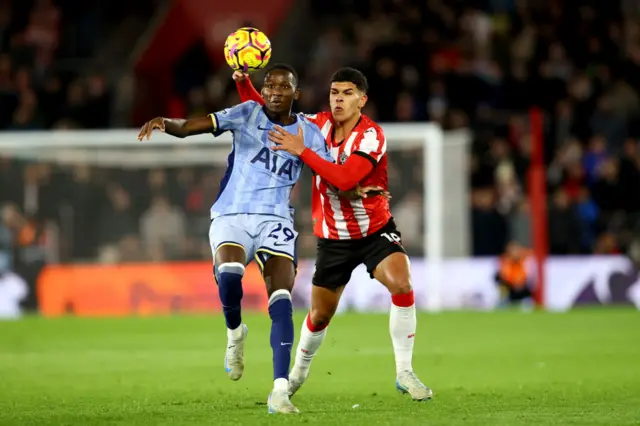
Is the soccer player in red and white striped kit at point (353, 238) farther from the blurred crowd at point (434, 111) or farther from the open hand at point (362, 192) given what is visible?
the blurred crowd at point (434, 111)

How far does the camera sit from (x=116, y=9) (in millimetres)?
24359

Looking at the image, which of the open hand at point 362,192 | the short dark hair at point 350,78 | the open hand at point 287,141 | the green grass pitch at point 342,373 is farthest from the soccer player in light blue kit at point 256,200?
the green grass pitch at point 342,373

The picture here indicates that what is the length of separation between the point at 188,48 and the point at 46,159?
461cm

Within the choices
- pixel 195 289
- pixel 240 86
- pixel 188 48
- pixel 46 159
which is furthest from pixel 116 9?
pixel 240 86

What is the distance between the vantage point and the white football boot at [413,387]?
25.8ft

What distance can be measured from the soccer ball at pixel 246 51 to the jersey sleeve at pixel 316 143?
558 millimetres

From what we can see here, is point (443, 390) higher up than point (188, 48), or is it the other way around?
point (188, 48)

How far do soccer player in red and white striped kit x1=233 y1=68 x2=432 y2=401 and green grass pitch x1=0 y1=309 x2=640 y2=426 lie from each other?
39 centimetres

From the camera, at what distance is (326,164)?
7.77 meters

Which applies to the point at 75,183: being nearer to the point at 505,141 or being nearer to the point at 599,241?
the point at 505,141

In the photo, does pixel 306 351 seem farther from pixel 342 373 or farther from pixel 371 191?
pixel 342 373

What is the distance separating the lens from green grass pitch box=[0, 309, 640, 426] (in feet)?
23.9

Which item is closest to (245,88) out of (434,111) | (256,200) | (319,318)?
(256,200)

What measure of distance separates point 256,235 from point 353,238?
0.75 m
